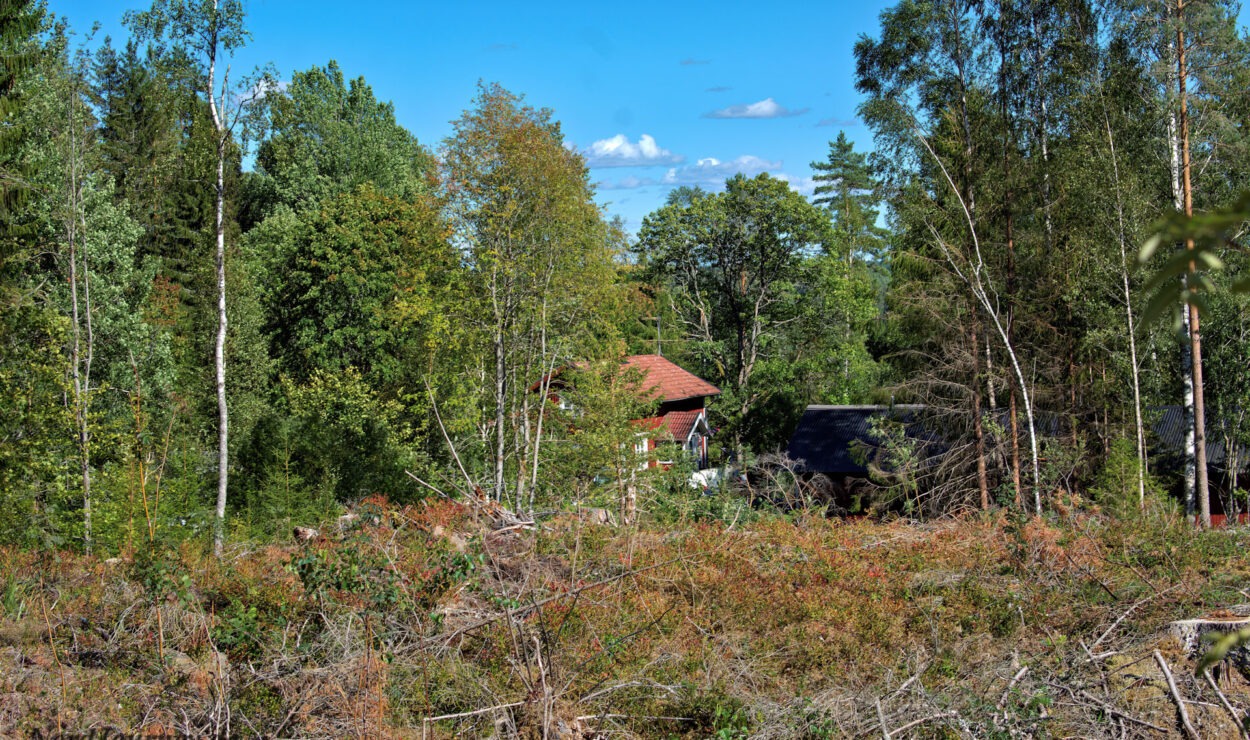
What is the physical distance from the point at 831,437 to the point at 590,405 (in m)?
9.98

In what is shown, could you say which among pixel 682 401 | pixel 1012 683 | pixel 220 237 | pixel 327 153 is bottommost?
pixel 1012 683

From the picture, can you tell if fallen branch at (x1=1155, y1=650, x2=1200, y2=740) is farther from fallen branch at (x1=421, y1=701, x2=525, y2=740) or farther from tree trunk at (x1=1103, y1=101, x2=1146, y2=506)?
tree trunk at (x1=1103, y1=101, x2=1146, y2=506)

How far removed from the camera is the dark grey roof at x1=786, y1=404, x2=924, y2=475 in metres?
23.3

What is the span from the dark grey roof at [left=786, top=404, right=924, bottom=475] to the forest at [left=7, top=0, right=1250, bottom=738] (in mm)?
4470

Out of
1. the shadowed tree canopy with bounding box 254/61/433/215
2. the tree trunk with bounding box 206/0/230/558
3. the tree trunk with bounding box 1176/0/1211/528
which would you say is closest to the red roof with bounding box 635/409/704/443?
the shadowed tree canopy with bounding box 254/61/433/215

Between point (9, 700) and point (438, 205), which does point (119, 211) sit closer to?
point (438, 205)

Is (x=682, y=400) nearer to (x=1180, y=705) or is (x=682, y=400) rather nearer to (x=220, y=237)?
(x=220, y=237)

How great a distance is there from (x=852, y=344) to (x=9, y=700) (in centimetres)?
3056

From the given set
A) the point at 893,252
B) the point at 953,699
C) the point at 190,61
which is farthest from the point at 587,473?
the point at 953,699

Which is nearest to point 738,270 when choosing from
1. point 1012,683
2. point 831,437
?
point 831,437

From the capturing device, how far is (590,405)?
56.2 feet

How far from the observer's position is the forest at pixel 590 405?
20.8 ft

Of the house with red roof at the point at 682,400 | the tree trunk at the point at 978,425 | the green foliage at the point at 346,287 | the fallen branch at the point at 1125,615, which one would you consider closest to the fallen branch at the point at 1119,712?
the fallen branch at the point at 1125,615

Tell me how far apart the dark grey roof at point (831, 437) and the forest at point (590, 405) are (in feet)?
14.7
